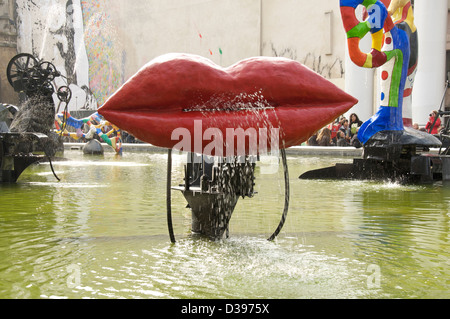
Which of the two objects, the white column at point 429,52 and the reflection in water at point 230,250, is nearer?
the reflection in water at point 230,250

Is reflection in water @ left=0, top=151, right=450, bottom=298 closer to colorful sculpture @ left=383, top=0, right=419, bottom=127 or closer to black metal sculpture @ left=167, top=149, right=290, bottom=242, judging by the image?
black metal sculpture @ left=167, top=149, right=290, bottom=242

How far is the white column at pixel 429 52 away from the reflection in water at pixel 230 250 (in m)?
14.8

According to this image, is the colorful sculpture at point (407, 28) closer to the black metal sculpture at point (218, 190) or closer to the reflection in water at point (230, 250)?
the reflection in water at point (230, 250)

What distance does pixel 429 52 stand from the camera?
19766 millimetres

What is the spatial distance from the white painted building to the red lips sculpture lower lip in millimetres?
18161

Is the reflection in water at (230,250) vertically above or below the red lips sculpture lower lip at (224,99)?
below

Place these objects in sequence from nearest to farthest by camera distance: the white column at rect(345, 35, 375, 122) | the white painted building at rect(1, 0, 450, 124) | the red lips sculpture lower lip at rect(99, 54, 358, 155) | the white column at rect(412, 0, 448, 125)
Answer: the red lips sculpture lower lip at rect(99, 54, 358, 155), the white column at rect(412, 0, 448, 125), the white painted building at rect(1, 0, 450, 124), the white column at rect(345, 35, 375, 122)

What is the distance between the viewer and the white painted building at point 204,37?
65.5 ft

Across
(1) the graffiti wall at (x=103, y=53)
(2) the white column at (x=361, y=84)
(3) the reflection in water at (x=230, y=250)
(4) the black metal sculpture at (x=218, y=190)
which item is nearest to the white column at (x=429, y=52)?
(2) the white column at (x=361, y=84)

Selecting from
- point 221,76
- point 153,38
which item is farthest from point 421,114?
point 153,38

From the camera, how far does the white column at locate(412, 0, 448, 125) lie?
19.5 metres

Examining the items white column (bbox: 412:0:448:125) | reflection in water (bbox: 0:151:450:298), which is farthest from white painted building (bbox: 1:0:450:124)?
reflection in water (bbox: 0:151:450:298)

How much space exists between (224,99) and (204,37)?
1267 inches

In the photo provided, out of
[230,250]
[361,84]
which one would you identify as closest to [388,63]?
[230,250]
